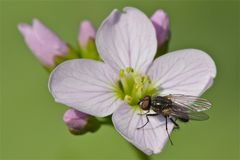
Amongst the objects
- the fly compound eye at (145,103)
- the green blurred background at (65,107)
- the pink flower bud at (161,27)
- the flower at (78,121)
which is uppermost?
the pink flower bud at (161,27)

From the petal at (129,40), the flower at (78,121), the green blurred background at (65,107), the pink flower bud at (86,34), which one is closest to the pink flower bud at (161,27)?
the petal at (129,40)

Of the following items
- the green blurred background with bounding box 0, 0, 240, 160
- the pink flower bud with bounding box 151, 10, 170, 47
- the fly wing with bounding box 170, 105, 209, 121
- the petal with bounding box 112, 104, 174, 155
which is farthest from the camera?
the green blurred background with bounding box 0, 0, 240, 160

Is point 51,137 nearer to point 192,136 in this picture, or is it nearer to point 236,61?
point 192,136

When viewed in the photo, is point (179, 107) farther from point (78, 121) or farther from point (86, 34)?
point (86, 34)

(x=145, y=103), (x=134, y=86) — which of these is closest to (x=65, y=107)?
(x=134, y=86)

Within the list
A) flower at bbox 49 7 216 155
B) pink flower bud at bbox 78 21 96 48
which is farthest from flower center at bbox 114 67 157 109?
pink flower bud at bbox 78 21 96 48

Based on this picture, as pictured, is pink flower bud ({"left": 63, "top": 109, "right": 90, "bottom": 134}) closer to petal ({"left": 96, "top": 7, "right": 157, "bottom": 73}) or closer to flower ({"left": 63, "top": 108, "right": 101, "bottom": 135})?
flower ({"left": 63, "top": 108, "right": 101, "bottom": 135})

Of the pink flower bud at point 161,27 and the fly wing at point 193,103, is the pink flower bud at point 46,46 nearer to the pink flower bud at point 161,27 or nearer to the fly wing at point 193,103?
the pink flower bud at point 161,27
